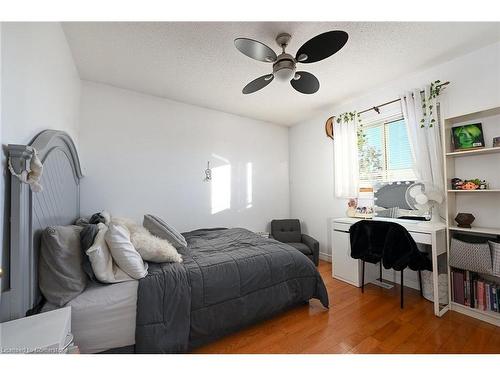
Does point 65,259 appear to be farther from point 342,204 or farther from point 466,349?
point 342,204

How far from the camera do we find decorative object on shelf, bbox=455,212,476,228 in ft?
6.41

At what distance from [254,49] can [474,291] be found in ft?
9.08

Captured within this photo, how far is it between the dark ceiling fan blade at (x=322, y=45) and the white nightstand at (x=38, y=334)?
216 centimetres

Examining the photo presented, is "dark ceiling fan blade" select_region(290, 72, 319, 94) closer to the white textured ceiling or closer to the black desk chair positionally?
the white textured ceiling

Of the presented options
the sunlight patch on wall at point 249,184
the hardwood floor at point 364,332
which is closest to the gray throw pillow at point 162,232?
the hardwood floor at point 364,332

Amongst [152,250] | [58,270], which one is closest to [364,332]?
[152,250]

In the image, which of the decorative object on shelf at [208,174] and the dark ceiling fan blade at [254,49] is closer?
the dark ceiling fan blade at [254,49]

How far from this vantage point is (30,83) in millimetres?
1220

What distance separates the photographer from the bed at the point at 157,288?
1074mm

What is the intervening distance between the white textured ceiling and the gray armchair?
205 centimetres

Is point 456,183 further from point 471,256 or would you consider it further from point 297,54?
point 297,54

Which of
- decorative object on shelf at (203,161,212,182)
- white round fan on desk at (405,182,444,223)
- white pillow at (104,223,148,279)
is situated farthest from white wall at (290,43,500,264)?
white pillow at (104,223,148,279)

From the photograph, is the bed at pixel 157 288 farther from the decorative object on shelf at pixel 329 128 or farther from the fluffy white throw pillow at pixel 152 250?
the decorative object on shelf at pixel 329 128

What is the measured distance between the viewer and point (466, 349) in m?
1.50
